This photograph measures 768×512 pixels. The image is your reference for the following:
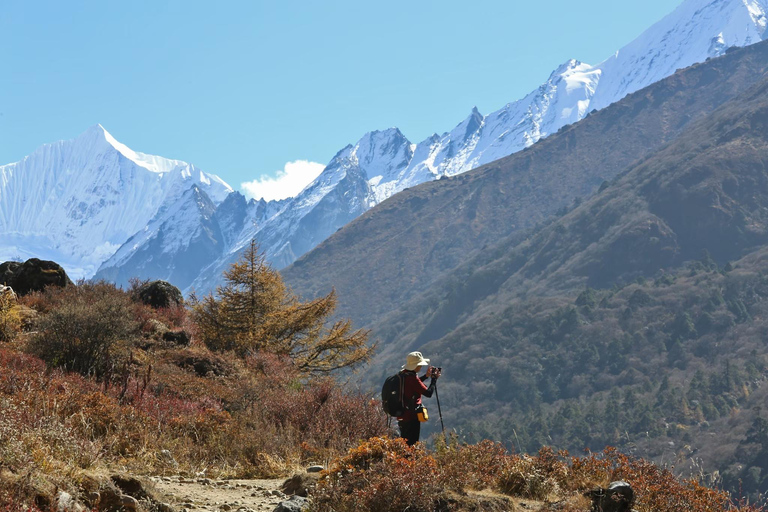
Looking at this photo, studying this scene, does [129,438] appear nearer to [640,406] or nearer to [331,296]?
[331,296]

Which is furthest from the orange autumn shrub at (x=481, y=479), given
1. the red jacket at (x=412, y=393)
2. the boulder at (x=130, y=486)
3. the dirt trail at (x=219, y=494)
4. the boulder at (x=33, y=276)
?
the boulder at (x=33, y=276)

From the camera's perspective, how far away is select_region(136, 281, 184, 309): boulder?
1956 centimetres

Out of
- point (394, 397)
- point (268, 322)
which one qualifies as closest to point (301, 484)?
point (394, 397)

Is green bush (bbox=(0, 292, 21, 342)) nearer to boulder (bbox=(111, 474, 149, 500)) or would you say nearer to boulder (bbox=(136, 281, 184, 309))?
boulder (bbox=(136, 281, 184, 309))

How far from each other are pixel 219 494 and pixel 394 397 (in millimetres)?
2387

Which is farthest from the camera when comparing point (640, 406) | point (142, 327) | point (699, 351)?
point (699, 351)

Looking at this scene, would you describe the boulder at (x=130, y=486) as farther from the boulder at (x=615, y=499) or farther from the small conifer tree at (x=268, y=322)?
the small conifer tree at (x=268, y=322)

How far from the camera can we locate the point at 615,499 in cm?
599

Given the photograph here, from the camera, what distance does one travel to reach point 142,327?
50.9 feet

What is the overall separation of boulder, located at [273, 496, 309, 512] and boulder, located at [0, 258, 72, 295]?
1363cm

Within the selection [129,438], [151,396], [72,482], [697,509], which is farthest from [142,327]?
[697,509]

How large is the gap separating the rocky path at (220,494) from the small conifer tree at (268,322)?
9131 mm

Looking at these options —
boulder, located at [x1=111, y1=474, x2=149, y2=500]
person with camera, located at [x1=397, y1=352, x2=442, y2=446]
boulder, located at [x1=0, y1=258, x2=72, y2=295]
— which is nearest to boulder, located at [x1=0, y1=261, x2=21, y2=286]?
boulder, located at [x1=0, y1=258, x2=72, y2=295]

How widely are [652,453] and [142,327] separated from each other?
142945 millimetres
